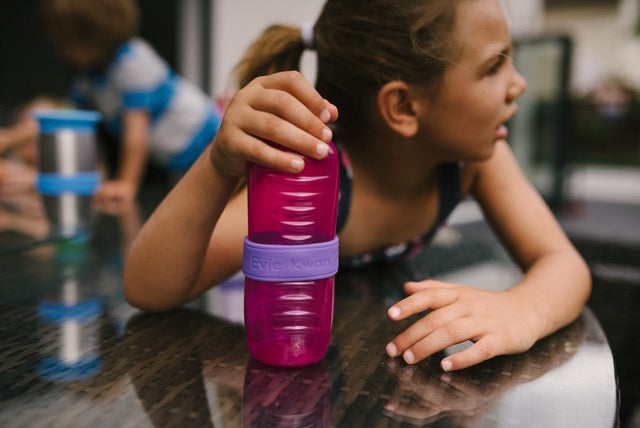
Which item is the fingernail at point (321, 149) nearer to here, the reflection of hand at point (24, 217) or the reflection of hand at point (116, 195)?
the reflection of hand at point (24, 217)

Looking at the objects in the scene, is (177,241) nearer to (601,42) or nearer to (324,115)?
(324,115)

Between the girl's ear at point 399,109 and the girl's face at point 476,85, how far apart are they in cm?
2

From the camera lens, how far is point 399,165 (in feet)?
2.87

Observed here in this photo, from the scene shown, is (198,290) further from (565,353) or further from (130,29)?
(130,29)

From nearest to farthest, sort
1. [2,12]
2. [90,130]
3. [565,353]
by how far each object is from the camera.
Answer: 1. [565,353]
2. [90,130]
3. [2,12]

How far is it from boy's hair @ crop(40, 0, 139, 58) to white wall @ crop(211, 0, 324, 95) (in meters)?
1.34

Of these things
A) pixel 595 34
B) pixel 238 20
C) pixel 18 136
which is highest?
pixel 238 20

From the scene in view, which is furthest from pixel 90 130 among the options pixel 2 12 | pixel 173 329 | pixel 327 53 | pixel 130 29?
pixel 2 12

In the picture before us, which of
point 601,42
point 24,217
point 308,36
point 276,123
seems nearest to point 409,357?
point 276,123

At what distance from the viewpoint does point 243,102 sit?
48 centimetres

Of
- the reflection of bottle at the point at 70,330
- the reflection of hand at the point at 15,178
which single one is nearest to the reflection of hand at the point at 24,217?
the reflection of hand at the point at 15,178

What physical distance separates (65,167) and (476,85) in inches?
29.9

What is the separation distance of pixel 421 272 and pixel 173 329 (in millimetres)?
419

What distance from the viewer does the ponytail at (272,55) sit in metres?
0.82
